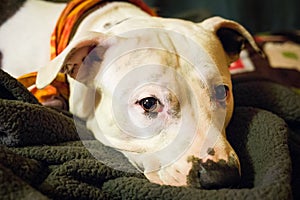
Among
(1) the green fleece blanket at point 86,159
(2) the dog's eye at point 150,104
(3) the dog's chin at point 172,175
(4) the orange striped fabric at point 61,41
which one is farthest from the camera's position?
(4) the orange striped fabric at point 61,41

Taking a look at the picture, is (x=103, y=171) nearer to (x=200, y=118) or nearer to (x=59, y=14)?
(x=200, y=118)

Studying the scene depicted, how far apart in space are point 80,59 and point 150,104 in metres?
0.23

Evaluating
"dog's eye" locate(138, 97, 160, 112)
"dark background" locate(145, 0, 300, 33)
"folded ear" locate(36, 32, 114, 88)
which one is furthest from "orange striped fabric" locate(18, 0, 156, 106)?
"dark background" locate(145, 0, 300, 33)

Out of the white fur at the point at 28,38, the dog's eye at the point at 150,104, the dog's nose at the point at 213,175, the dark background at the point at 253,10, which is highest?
the dog's eye at the point at 150,104

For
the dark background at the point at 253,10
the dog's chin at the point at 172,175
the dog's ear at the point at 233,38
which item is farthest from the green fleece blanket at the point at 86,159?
the dark background at the point at 253,10

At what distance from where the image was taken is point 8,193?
835 mm

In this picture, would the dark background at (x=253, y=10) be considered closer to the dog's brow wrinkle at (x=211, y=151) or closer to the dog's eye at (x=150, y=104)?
the dog's eye at (x=150, y=104)

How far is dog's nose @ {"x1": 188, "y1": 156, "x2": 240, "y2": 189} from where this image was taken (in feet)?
3.27

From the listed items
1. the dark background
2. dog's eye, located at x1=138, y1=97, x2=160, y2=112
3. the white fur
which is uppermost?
dog's eye, located at x1=138, y1=97, x2=160, y2=112

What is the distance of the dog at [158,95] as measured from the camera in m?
1.07

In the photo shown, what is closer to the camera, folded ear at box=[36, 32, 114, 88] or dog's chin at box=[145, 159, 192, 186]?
dog's chin at box=[145, 159, 192, 186]

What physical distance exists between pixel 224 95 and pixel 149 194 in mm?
374

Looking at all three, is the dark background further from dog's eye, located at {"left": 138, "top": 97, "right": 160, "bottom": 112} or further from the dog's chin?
the dog's chin

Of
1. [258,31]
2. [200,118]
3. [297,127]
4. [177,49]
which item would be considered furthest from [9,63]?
[258,31]
